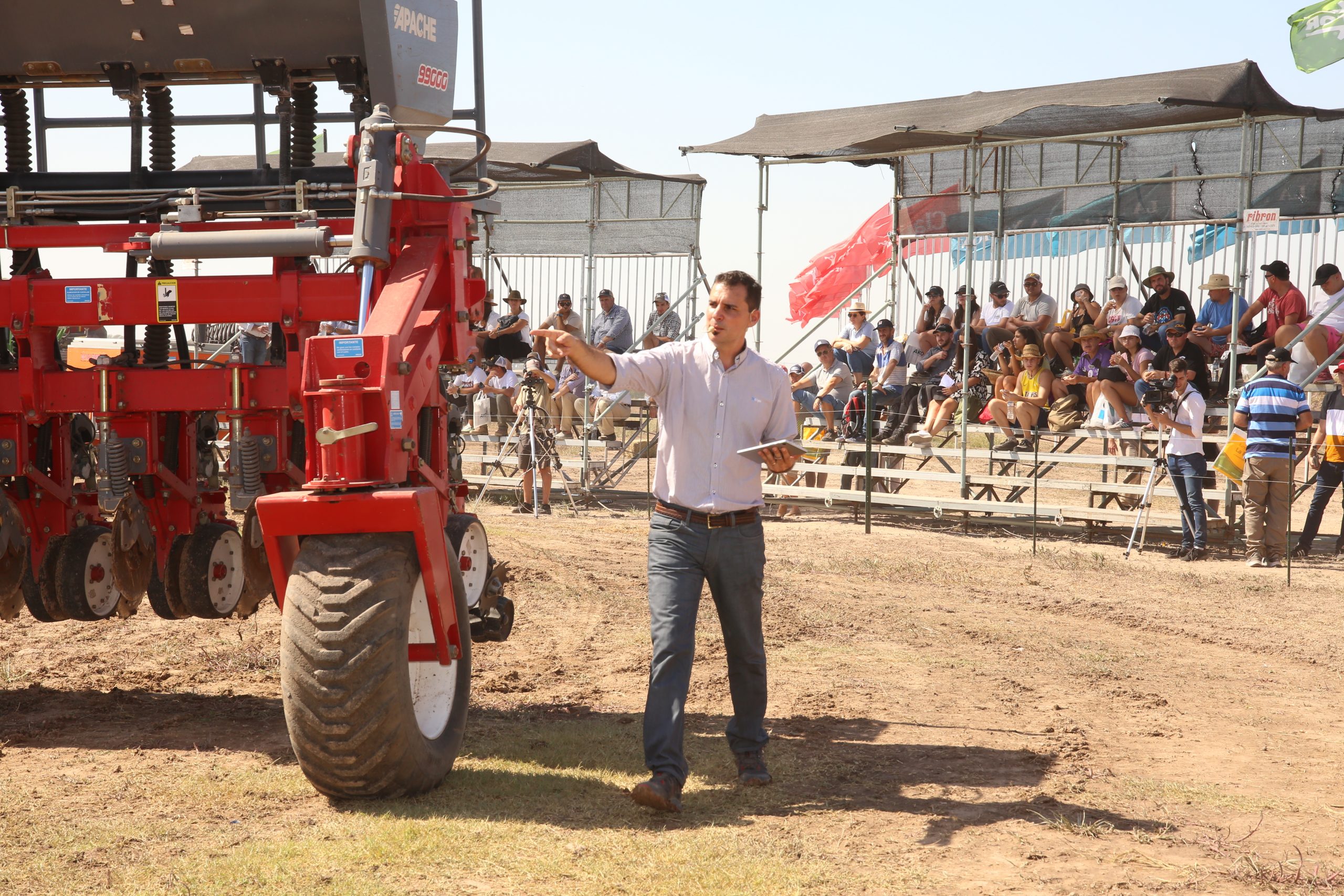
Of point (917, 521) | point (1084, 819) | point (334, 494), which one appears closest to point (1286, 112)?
point (917, 521)

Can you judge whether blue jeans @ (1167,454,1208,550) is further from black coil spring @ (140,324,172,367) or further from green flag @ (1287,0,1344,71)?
black coil spring @ (140,324,172,367)

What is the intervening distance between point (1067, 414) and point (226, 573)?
11.5m

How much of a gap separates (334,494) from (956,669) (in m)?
4.90

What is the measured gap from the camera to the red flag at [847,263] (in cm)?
2081

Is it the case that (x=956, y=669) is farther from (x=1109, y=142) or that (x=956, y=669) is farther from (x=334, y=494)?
(x=1109, y=142)

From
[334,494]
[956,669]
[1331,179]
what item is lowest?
[956,669]

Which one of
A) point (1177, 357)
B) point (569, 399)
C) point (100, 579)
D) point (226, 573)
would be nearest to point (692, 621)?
point (226, 573)

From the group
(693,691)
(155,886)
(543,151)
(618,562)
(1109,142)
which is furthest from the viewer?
(543,151)

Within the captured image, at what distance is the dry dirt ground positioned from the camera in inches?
195

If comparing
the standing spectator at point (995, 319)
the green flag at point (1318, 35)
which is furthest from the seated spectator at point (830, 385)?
the green flag at point (1318, 35)

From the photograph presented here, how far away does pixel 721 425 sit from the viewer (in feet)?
19.5

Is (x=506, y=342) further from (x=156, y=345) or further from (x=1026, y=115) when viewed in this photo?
(x=1026, y=115)

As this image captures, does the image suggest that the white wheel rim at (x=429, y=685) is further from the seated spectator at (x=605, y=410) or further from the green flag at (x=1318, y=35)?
the seated spectator at (x=605, y=410)

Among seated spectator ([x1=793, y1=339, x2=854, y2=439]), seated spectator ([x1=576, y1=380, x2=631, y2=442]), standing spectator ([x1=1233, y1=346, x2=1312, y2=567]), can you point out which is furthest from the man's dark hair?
seated spectator ([x1=576, y1=380, x2=631, y2=442])
